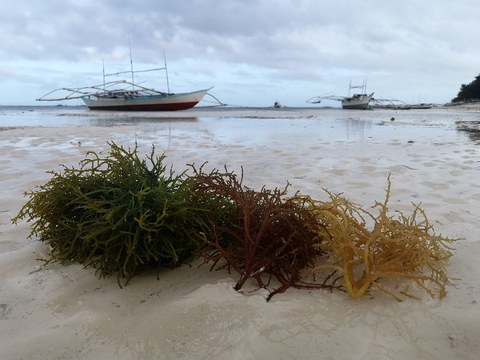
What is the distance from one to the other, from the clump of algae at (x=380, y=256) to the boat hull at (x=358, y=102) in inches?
2520

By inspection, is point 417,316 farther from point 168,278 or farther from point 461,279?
point 168,278

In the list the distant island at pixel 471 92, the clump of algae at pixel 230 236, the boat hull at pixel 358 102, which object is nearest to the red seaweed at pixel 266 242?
the clump of algae at pixel 230 236

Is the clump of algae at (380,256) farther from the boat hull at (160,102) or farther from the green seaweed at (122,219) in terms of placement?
the boat hull at (160,102)

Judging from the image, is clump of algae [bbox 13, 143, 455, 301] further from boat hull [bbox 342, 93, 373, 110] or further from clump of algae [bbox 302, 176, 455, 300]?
boat hull [bbox 342, 93, 373, 110]

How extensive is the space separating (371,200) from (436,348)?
222 centimetres

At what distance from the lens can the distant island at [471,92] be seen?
74312mm

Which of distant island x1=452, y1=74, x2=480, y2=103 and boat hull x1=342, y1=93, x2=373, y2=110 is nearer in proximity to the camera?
boat hull x1=342, y1=93, x2=373, y2=110

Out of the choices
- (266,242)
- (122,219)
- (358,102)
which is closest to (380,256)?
(266,242)

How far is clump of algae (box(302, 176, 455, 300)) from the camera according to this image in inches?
71.1

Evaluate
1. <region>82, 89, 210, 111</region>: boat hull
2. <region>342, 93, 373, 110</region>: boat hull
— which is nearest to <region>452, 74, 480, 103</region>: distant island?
<region>342, 93, 373, 110</region>: boat hull

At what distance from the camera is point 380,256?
1946 millimetres

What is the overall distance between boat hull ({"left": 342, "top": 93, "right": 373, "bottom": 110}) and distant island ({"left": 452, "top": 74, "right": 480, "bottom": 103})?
2535 cm

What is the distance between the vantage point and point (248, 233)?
197 cm

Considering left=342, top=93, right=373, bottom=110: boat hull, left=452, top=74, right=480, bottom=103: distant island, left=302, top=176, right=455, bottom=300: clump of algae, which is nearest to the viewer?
left=302, top=176, right=455, bottom=300: clump of algae
